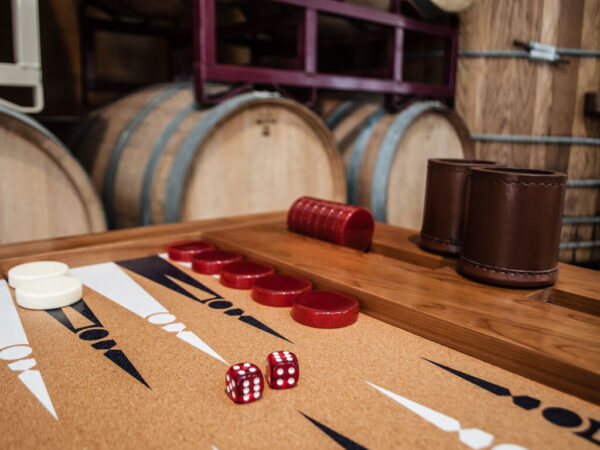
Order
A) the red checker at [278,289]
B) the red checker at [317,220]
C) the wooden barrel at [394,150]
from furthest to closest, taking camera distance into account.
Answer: the wooden barrel at [394,150]
the red checker at [317,220]
the red checker at [278,289]

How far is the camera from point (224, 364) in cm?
99

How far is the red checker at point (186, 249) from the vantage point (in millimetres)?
1627

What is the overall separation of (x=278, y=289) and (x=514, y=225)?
579 millimetres

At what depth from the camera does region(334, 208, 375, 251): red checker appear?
5.41ft

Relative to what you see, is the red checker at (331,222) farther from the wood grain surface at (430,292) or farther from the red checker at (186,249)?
the red checker at (186,249)

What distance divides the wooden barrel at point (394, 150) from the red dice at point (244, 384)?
2487 millimetres

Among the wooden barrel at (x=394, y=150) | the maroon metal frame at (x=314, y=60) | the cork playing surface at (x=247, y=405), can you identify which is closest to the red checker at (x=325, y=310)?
the cork playing surface at (x=247, y=405)

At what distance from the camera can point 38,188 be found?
2297 millimetres

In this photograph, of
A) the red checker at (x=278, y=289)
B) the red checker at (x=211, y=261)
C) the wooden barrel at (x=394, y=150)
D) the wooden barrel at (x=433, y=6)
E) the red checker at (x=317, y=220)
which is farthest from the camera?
the wooden barrel at (x=433, y=6)

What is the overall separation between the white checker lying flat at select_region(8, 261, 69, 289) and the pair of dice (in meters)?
0.73

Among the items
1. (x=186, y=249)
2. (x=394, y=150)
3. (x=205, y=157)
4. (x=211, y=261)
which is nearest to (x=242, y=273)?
(x=211, y=261)

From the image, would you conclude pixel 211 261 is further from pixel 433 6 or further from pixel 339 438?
pixel 433 6

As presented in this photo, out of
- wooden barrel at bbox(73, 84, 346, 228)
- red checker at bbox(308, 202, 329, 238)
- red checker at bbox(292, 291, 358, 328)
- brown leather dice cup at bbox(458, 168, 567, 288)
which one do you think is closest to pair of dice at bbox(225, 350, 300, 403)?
red checker at bbox(292, 291, 358, 328)

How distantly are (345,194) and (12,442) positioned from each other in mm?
2653
